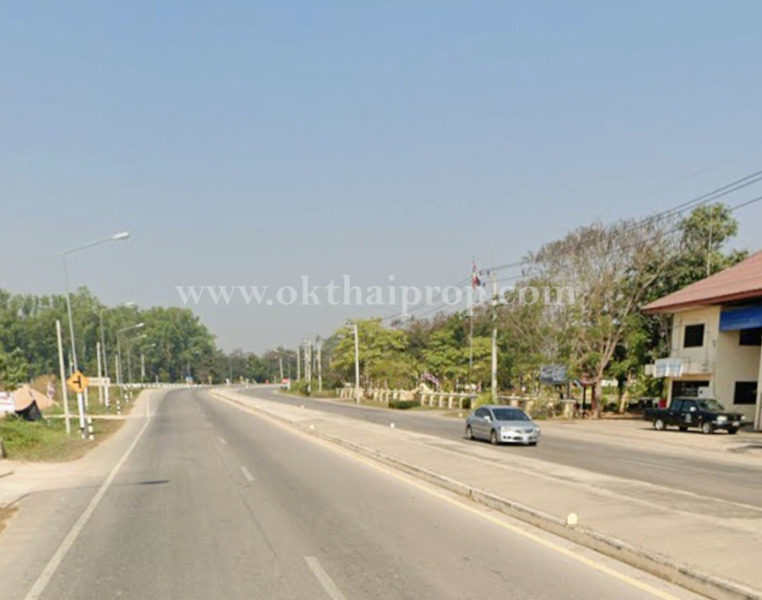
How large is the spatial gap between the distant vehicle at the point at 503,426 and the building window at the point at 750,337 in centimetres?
2092

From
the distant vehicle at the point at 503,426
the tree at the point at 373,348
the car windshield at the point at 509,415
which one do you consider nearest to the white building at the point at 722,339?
the car windshield at the point at 509,415

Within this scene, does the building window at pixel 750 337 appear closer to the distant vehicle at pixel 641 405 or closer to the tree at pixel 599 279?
the tree at pixel 599 279

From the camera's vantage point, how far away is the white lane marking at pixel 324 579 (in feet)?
22.4

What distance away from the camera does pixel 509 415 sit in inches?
1024

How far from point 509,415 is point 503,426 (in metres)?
1.45

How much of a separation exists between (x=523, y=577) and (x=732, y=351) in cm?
3764

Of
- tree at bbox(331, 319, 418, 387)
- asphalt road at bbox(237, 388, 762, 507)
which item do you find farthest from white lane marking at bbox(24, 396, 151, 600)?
tree at bbox(331, 319, 418, 387)

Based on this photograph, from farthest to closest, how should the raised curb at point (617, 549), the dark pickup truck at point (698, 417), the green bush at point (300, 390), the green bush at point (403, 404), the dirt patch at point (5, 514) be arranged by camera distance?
the green bush at point (300, 390) < the green bush at point (403, 404) < the dark pickup truck at point (698, 417) < the dirt patch at point (5, 514) < the raised curb at point (617, 549)

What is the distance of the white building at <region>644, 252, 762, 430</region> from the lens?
37.9 m

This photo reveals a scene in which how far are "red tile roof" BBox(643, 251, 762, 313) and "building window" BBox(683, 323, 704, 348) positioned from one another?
1.59 meters

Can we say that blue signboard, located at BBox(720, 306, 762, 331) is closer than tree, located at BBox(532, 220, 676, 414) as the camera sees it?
Yes

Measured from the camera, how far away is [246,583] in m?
7.29

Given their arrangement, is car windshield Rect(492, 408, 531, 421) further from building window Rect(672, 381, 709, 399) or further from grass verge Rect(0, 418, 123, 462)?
building window Rect(672, 381, 709, 399)

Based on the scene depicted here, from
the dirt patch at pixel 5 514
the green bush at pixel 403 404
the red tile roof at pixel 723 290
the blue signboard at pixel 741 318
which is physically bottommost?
the green bush at pixel 403 404
